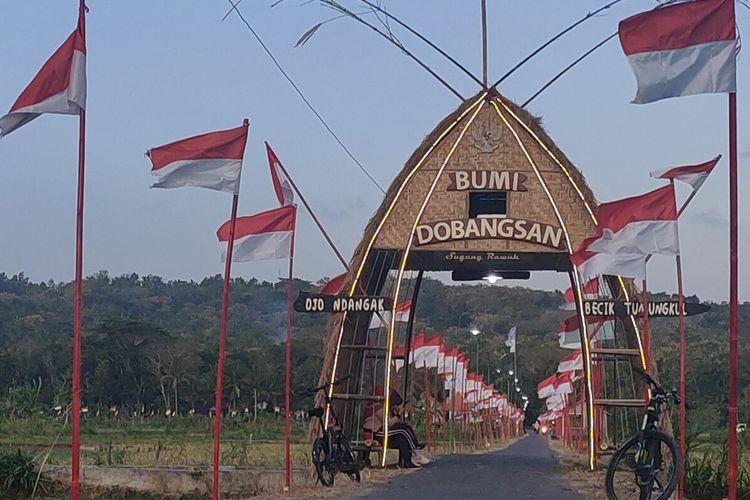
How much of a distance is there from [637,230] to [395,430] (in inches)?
305

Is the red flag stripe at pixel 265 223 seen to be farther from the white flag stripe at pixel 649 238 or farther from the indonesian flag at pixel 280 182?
the white flag stripe at pixel 649 238

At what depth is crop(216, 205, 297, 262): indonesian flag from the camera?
1659cm

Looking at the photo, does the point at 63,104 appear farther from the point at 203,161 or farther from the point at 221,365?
the point at 221,365

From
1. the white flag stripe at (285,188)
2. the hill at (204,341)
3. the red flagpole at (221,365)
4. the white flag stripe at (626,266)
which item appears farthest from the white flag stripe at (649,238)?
the hill at (204,341)

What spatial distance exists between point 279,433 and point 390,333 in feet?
89.9

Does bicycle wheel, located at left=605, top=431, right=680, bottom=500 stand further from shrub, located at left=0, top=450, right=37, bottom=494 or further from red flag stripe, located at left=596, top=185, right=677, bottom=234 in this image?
shrub, located at left=0, top=450, right=37, bottom=494

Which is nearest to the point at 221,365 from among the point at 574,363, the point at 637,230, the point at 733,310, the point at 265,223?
the point at 265,223

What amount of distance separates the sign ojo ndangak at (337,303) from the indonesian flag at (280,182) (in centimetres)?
175

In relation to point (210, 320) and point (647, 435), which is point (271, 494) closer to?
point (647, 435)

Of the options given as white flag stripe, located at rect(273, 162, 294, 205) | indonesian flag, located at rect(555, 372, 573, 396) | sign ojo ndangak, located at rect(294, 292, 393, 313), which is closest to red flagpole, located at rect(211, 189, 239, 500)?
white flag stripe, located at rect(273, 162, 294, 205)

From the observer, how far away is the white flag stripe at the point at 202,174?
13.0m

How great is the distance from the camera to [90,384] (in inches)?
2422

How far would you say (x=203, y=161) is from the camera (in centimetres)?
1337

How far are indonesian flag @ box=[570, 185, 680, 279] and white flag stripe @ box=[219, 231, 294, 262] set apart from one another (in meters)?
4.53
